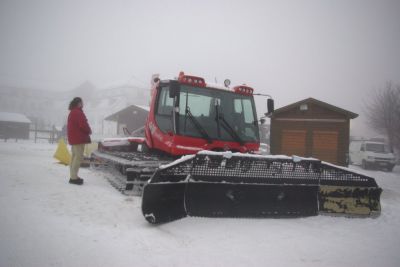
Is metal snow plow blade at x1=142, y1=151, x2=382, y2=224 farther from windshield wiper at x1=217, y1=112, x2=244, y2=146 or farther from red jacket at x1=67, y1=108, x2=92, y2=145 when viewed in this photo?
red jacket at x1=67, y1=108, x2=92, y2=145

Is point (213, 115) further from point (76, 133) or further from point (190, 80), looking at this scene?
point (76, 133)

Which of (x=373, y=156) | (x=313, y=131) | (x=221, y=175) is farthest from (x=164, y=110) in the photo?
(x=373, y=156)

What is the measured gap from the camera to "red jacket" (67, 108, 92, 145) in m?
6.43

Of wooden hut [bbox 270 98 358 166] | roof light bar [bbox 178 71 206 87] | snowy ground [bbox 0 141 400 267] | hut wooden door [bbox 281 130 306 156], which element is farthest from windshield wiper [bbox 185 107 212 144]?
hut wooden door [bbox 281 130 306 156]

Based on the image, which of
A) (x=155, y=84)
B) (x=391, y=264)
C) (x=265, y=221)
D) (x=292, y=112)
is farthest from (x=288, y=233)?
(x=292, y=112)

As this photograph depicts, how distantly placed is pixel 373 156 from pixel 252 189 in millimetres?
20131

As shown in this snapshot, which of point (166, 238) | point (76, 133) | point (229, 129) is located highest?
point (229, 129)

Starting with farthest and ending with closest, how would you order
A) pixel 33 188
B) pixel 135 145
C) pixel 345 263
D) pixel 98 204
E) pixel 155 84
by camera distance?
1. pixel 135 145
2. pixel 155 84
3. pixel 33 188
4. pixel 98 204
5. pixel 345 263

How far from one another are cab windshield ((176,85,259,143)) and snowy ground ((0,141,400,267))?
1776 millimetres

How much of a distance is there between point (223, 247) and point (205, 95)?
10.8 feet

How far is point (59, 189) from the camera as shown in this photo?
5805 millimetres

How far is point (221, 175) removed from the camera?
4320 millimetres

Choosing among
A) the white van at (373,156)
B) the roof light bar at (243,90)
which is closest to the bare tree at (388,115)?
the white van at (373,156)

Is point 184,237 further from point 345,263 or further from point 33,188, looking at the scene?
point 33,188
